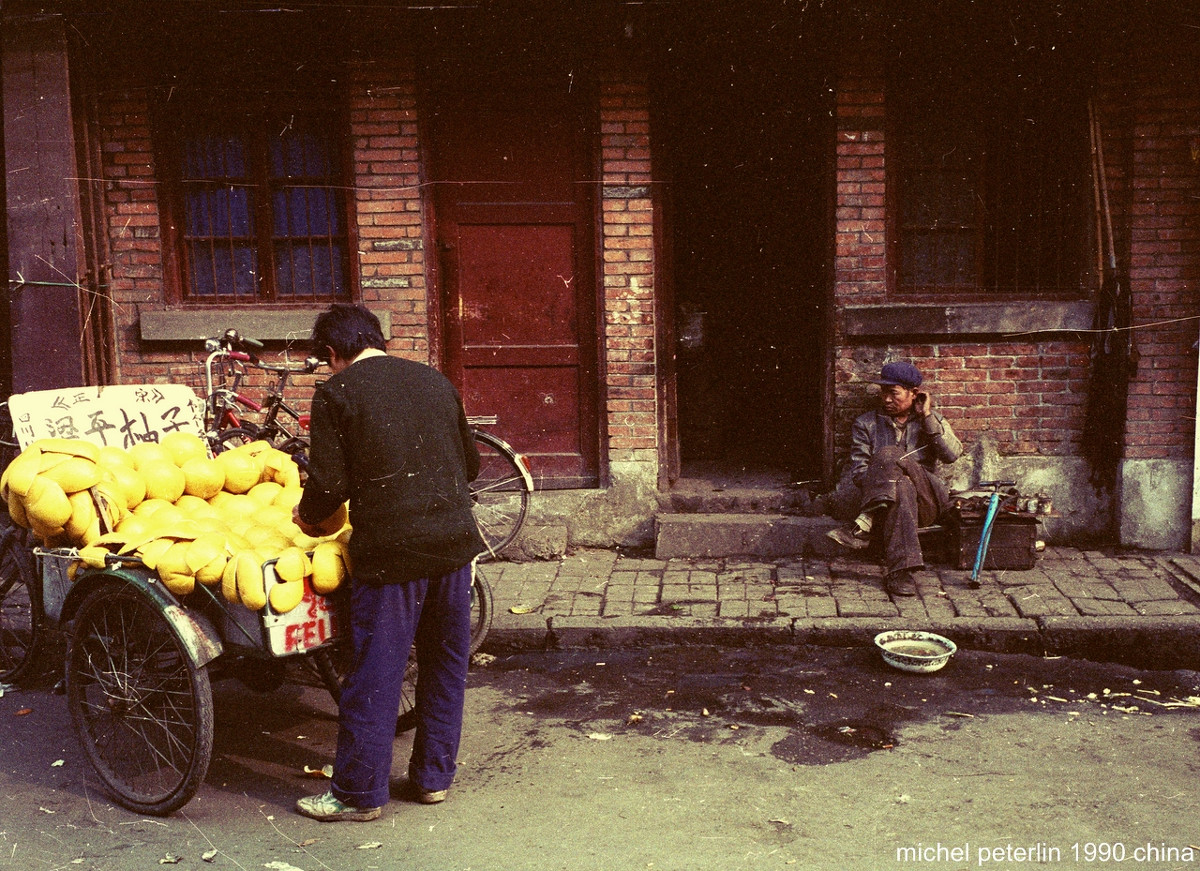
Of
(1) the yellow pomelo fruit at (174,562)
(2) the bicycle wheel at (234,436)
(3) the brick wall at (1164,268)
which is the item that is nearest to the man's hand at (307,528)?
(1) the yellow pomelo fruit at (174,562)

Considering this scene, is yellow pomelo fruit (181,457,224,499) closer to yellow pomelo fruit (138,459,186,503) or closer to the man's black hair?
yellow pomelo fruit (138,459,186,503)

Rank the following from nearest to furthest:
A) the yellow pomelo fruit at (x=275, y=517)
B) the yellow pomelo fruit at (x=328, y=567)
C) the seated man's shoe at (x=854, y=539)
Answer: the yellow pomelo fruit at (x=328, y=567), the yellow pomelo fruit at (x=275, y=517), the seated man's shoe at (x=854, y=539)

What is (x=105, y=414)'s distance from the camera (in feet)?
16.1

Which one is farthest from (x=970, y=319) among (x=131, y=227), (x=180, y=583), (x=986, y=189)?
(x=131, y=227)

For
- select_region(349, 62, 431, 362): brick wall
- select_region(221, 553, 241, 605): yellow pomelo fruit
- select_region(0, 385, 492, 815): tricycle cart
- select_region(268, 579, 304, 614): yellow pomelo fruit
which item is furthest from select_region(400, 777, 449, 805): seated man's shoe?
select_region(349, 62, 431, 362): brick wall

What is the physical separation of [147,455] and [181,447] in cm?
21

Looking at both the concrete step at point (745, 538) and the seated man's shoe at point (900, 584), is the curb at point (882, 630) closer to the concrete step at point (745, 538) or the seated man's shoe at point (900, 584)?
the seated man's shoe at point (900, 584)

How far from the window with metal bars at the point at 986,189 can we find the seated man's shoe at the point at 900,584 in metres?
2.35

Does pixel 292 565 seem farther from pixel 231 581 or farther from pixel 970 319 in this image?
pixel 970 319

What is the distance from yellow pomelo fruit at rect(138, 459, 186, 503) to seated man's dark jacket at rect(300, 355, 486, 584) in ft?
3.02

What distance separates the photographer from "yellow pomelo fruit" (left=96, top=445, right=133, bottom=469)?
13.8ft

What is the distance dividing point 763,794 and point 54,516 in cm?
289

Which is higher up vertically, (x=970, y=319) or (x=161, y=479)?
(x=970, y=319)

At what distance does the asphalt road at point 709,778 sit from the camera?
3533 millimetres
